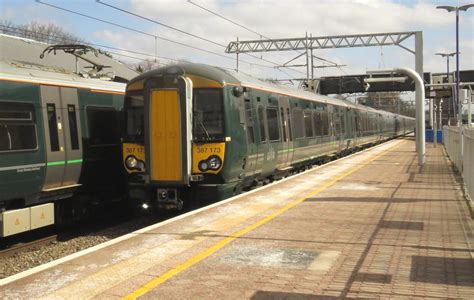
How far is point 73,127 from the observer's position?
429 inches

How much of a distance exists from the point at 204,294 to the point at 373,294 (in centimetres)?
166

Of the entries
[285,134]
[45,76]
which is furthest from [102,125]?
[285,134]

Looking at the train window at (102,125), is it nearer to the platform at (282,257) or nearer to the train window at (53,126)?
the train window at (53,126)

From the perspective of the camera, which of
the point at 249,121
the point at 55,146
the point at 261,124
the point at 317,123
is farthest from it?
the point at 317,123

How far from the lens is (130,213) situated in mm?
13914

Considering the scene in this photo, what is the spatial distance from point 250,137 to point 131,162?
8.98 ft

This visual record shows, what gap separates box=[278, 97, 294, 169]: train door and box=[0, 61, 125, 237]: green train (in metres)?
4.56

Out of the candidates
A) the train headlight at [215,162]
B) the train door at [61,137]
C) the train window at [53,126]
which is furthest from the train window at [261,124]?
the train window at [53,126]

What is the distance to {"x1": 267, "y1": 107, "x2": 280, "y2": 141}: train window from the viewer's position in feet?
45.3

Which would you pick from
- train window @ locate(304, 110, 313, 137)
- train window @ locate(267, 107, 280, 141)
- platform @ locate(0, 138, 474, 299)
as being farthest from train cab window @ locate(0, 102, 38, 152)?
train window @ locate(304, 110, 313, 137)

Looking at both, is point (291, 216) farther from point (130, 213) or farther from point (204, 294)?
point (130, 213)

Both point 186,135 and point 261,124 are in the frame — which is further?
point 261,124

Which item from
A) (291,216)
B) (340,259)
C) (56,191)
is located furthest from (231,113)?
(340,259)

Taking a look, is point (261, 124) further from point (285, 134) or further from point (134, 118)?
point (134, 118)
